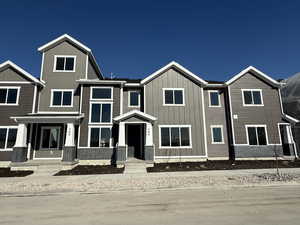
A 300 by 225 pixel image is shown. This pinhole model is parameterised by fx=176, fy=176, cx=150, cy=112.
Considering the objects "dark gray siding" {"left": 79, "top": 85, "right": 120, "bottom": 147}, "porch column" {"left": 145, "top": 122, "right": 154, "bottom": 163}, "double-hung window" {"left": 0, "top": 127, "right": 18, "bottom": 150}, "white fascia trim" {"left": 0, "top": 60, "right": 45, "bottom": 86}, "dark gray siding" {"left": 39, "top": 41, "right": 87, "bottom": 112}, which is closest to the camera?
"porch column" {"left": 145, "top": 122, "right": 154, "bottom": 163}

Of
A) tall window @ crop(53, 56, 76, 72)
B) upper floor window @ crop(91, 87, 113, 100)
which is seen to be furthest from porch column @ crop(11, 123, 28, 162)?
A: tall window @ crop(53, 56, 76, 72)

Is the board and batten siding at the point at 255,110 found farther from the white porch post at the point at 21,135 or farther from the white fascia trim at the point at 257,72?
the white porch post at the point at 21,135

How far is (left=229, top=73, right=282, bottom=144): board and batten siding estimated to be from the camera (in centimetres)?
1631

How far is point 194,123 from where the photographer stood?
52.3ft

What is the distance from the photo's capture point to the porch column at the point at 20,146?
13048mm

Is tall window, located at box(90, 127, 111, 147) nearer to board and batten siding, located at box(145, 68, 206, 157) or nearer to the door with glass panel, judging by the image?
the door with glass panel

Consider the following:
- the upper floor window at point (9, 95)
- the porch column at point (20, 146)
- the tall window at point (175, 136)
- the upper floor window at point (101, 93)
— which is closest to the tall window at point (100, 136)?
the upper floor window at point (101, 93)

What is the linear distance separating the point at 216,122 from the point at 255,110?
12.4 ft

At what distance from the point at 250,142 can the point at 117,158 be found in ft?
39.6

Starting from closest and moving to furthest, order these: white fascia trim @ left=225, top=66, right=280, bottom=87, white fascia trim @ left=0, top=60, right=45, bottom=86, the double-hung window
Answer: the double-hung window
white fascia trim @ left=0, top=60, right=45, bottom=86
white fascia trim @ left=225, top=66, right=280, bottom=87

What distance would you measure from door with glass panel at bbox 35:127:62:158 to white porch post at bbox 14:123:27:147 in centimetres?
145

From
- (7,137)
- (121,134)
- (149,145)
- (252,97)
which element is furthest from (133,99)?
(252,97)

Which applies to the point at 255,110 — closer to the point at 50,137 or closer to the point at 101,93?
the point at 101,93

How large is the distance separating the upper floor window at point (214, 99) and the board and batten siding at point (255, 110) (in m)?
1.18
